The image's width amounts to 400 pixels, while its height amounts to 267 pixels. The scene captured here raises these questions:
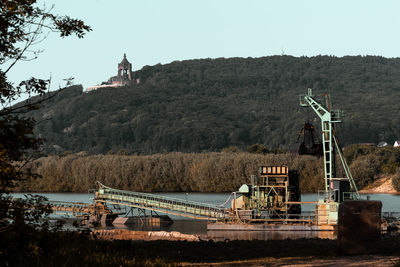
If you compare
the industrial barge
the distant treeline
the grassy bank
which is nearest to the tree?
the grassy bank

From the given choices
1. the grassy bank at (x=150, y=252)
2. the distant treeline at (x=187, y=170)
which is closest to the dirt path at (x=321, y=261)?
the grassy bank at (x=150, y=252)

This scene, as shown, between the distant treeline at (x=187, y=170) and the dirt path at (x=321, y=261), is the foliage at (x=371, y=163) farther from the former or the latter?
the dirt path at (x=321, y=261)

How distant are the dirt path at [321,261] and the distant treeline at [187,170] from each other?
3249 inches

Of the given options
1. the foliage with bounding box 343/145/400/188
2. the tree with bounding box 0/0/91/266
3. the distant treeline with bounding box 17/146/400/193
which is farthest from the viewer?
the foliage with bounding box 343/145/400/188

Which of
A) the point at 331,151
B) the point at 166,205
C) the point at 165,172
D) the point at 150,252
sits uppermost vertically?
the point at 165,172

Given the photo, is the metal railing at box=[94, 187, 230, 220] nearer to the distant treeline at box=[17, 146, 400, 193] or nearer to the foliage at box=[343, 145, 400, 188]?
the distant treeline at box=[17, 146, 400, 193]

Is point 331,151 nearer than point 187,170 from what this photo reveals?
Yes

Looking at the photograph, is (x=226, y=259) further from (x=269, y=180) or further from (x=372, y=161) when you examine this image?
(x=372, y=161)

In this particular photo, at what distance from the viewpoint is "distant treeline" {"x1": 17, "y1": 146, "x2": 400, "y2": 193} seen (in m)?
108

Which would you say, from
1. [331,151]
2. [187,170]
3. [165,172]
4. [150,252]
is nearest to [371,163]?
[187,170]

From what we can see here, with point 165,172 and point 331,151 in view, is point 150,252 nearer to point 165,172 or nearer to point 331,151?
point 331,151

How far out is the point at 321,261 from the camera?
21.5m

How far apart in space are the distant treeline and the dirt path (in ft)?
271

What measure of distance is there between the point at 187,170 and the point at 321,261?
95834 millimetres
